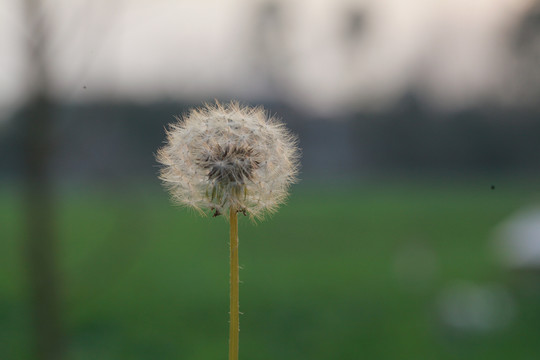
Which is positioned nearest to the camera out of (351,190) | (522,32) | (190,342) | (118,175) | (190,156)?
(190,156)

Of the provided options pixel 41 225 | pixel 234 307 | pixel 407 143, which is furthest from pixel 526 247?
pixel 407 143

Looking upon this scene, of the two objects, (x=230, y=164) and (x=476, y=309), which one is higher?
(x=476, y=309)

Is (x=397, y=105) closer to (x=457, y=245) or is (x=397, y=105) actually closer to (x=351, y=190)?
(x=457, y=245)

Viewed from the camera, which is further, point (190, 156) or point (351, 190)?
point (351, 190)

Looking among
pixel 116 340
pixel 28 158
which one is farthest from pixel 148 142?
pixel 28 158

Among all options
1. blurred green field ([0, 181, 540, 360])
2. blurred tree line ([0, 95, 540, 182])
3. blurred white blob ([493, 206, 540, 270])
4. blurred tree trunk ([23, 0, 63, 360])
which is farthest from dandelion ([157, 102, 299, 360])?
blurred white blob ([493, 206, 540, 270])

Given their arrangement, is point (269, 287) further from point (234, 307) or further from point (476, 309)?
point (234, 307)
